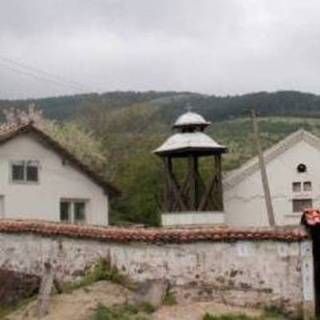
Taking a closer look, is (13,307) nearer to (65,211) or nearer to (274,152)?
(65,211)

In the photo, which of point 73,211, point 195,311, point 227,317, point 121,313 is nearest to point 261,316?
point 227,317

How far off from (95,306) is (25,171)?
17.0 metres

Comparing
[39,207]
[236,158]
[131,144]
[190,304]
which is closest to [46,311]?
[190,304]

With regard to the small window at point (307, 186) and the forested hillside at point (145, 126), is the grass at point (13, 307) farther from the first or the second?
the small window at point (307, 186)

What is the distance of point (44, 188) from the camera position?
4134 centimetres

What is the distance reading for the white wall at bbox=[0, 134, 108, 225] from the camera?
40188 millimetres

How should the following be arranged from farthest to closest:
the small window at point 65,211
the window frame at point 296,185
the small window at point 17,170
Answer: the window frame at point 296,185
the small window at point 65,211
the small window at point 17,170

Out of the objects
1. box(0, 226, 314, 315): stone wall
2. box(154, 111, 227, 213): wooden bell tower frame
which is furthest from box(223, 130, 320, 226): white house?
box(0, 226, 314, 315): stone wall

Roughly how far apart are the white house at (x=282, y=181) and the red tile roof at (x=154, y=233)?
27.2 metres

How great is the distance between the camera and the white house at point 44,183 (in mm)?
40156

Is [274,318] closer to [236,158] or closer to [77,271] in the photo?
[77,271]

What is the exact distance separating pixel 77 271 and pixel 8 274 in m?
1.73

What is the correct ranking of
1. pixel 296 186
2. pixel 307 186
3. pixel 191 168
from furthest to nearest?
1. pixel 296 186
2. pixel 307 186
3. pixel 191 168

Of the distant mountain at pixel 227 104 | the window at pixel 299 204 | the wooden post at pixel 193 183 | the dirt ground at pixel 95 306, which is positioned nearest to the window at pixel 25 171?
the wooden post at pixel 193 183
